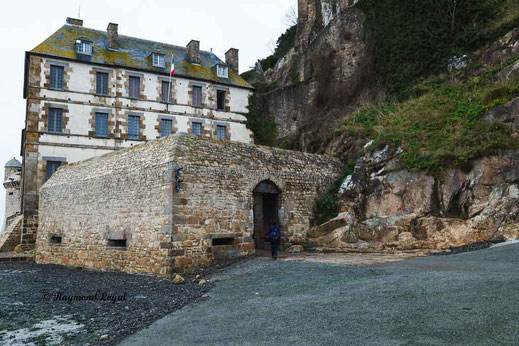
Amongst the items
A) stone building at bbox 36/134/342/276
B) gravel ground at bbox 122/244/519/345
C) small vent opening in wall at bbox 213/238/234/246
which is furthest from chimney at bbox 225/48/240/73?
gravel ground at bbox 122/244/519/345

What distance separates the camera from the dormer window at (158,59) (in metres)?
26.3

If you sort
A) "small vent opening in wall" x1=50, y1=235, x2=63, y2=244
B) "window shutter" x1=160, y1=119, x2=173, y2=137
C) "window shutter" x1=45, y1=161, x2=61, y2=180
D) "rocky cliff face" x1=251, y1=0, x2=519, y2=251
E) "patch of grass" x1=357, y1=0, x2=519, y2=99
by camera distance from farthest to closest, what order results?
"window shutter" x1=160, y1=119, x2=173, y2=137
"window shutter" x1=45, y1=161, x2=61, y2=180
"patch of grass" x1=357, y1=0, x2=519, y2=99
"small vent opening in wall" x1=50, y1=235, x2=63, y2=244
"rocky cliff face" x1=251, y1=0, x2=519, y2=251

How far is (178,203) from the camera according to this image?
11336 millimetres

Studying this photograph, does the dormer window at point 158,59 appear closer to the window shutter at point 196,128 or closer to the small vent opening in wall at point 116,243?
the window shutter at point 196,128

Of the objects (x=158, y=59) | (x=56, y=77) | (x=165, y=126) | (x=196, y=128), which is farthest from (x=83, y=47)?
(x=196, y=128)

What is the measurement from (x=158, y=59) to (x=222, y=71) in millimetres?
4553

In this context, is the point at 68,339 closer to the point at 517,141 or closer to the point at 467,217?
the point at 467,217

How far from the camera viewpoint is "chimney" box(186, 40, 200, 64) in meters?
28.6

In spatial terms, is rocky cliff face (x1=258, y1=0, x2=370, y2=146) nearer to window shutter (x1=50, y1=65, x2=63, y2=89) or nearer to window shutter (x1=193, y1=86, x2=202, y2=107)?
window shutter (x1=193, y1=86, x2=202, y2=107)

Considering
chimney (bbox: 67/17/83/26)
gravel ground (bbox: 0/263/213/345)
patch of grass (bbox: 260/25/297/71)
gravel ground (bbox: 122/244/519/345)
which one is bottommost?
gravel ground (bbox: 0/263/213/345)

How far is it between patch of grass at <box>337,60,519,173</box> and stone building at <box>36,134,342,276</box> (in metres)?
2.59

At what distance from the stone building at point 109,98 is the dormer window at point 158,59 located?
0.21 ft

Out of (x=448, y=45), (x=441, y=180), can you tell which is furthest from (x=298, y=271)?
(x=448, y=45)

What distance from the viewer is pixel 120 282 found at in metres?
10.7
